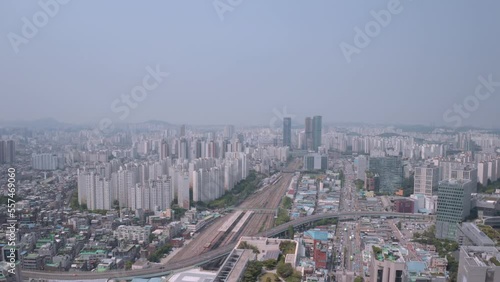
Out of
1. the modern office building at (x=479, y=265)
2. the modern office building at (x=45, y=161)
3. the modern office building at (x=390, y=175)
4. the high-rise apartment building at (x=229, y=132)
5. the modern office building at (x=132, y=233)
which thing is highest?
the high-rise apartment building at (x=229, y=132)

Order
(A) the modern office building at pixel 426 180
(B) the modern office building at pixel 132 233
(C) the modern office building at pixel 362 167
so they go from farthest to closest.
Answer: (C) the modern office building at pixel 362 167 → (A) the modern office building at pixel 426 180 → (B) the modern office building at pixel 132 233

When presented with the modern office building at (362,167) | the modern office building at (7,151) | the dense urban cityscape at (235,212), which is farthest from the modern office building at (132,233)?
the modern office building at (362,167)

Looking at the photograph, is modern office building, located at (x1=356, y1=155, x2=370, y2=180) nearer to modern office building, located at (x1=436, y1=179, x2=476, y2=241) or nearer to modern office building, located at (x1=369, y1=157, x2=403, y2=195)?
modern office building, located at (x1=369, y1=157, x2=403, y2=195)

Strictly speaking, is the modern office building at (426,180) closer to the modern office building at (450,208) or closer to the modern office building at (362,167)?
the modern office building at (362,167)

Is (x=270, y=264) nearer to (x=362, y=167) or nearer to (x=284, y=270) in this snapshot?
(x=284, y=270)

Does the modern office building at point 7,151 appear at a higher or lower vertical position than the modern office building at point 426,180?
higher

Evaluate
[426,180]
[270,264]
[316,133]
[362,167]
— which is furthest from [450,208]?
[316,133]

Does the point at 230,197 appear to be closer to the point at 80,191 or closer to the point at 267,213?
the point at 267,213
